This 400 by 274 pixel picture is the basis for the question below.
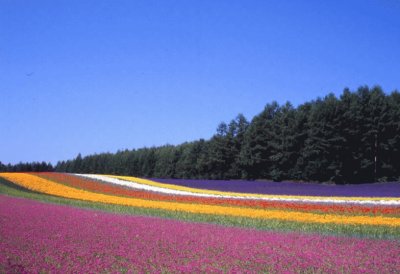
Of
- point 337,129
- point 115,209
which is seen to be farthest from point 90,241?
point 337,129

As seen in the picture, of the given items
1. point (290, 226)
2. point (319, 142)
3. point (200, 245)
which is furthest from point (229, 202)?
point (319, 142)

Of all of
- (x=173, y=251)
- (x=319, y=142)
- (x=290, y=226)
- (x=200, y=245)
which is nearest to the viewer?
(x=173, y=251)

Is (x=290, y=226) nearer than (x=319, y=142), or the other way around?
(x=290, y=226)

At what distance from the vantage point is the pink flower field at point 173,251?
8.09m

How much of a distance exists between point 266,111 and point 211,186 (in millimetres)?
33341

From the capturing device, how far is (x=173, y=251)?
9836mm

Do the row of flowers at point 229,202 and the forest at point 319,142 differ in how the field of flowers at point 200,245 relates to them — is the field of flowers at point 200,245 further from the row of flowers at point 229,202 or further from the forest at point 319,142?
the forest at point 319,142

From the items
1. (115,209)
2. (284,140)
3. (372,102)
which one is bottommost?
(115,209)

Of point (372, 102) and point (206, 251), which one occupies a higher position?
point (372, 102)

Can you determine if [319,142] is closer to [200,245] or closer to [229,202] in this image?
[229,202]

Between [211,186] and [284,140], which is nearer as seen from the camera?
[211,186]

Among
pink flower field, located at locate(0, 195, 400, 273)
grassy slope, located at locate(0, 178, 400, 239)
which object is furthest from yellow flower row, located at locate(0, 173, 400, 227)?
pink flower field, located at locate(0, 195, 400, 273)

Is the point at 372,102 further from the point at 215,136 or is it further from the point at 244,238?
the point at 244,238

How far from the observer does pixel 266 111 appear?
74.1 meters
